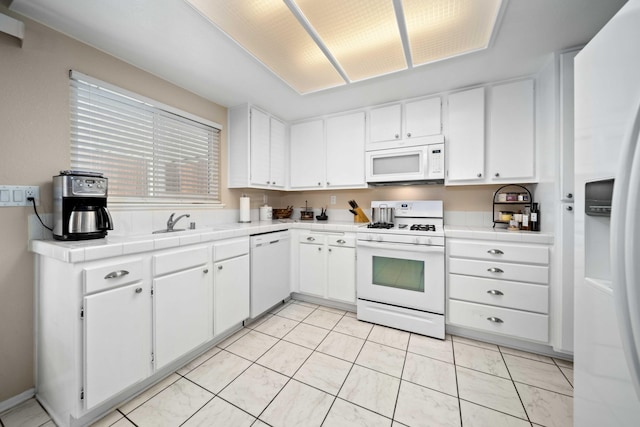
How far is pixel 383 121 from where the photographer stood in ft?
8.91

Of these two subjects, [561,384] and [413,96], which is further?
[413,96]

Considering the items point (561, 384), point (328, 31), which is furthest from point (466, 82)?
point (561, 384)

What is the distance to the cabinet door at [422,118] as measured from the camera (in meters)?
2.47

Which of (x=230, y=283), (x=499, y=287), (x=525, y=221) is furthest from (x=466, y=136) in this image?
(x=230, y=283)

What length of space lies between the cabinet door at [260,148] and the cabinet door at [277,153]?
3.2 inches

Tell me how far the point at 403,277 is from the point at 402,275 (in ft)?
0.07

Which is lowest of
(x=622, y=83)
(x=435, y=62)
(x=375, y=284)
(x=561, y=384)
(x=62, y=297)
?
(x=561, y=384)

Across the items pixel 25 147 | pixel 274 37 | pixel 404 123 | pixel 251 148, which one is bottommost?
pixel 25 147

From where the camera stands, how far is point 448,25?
1.54 metres

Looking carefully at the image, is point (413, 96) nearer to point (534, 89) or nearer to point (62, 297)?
point (534, 89)

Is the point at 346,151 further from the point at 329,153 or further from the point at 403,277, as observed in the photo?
the point at 403,277

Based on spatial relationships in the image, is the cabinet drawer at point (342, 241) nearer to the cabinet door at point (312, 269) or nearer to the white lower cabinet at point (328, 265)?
the white lower cabinet at point (328, 265)

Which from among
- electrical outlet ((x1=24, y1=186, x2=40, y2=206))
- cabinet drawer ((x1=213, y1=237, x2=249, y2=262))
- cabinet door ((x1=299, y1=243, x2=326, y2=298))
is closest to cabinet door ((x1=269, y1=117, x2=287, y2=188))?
cabinet door ((x1=299, y1=243, x2=326, y2=298))

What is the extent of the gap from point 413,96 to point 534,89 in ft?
3.35
